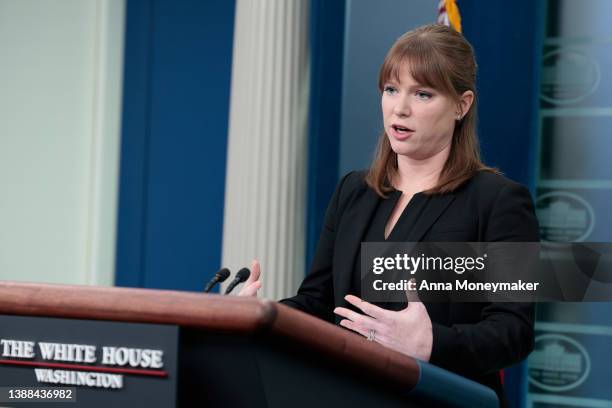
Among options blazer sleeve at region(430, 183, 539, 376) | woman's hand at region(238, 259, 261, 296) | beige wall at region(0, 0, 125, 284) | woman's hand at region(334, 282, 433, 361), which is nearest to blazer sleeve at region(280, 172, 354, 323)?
woman's hand at region(238, 259, 261, 296)

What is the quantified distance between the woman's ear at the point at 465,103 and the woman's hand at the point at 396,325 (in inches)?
19.9

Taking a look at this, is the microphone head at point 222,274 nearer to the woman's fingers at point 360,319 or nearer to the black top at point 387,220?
the black top at point 387,220

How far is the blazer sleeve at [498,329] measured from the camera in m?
1.35

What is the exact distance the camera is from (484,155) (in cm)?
316

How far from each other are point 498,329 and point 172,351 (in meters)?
0.62

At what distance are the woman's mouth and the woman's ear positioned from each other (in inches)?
4.7

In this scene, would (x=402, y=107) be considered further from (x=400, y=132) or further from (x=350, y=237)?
(x=350, y=237)

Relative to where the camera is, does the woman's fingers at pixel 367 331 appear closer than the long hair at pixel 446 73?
Yes

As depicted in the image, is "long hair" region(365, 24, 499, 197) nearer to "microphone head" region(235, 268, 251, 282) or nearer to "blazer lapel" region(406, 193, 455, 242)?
"blazer lapel" region(406, 193, 455, 242)

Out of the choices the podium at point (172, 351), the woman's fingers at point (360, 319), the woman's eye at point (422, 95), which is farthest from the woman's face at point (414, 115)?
the podium at point (172, 351)

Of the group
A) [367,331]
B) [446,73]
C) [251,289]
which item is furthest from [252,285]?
[446,73]

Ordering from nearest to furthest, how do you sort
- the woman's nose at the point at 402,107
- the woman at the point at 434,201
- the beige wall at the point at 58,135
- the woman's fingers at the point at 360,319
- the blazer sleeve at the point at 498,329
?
the woman's fingers at the point at 360,319 → the blazer sleeve at the point at 498,329 → the woman at the point at 434,201 → the woman's nose at the point at 402,107 → the beige wall at the point at 58,135

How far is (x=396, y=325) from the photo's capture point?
4.11ft

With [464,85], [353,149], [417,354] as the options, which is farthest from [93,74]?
[417,354]
